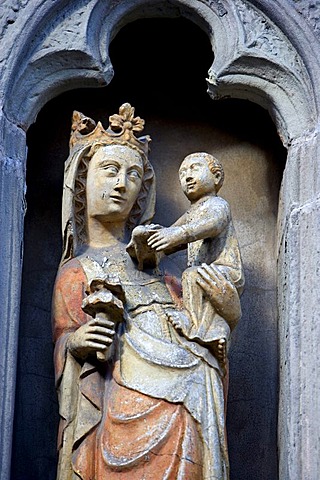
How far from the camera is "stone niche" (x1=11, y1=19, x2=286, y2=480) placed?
7.73 m

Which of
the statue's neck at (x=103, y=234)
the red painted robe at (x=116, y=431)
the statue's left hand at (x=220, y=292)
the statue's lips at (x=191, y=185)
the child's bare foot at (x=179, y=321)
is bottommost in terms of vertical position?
the red painted robe at (x=116, y=431)

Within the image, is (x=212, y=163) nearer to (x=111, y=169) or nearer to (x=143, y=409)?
(x=111, y=169)

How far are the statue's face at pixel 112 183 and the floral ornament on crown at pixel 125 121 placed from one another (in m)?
0.10

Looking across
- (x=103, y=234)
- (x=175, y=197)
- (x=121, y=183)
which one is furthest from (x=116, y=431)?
(x=175, y=197)

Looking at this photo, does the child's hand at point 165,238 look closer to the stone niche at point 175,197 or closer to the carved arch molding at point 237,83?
the carved arch molding at point 237,83

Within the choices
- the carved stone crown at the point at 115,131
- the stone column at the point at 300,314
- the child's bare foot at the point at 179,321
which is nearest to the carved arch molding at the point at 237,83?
the stone column at the point at 300,314

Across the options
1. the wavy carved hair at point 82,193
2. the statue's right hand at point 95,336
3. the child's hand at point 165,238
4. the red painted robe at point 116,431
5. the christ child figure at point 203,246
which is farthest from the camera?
the wavy carved hair at point 82,193

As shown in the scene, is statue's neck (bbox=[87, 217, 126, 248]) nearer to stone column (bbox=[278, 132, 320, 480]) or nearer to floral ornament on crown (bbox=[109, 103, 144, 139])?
floral ornament on crown (bbox=[109, 103, 144, 139])

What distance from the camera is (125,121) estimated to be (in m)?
7.73

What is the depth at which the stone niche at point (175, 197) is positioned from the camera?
7727mm

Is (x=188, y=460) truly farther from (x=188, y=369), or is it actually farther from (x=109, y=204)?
(x=109, y=204)

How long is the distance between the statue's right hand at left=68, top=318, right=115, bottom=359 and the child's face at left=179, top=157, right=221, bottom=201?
35.4 inches

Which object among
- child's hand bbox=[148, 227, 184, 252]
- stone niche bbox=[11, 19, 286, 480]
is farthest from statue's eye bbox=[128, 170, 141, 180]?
stone niche bbox=[11, 19, 286, 480]

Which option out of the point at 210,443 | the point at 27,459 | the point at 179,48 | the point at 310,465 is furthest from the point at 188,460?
the point at 179,48
